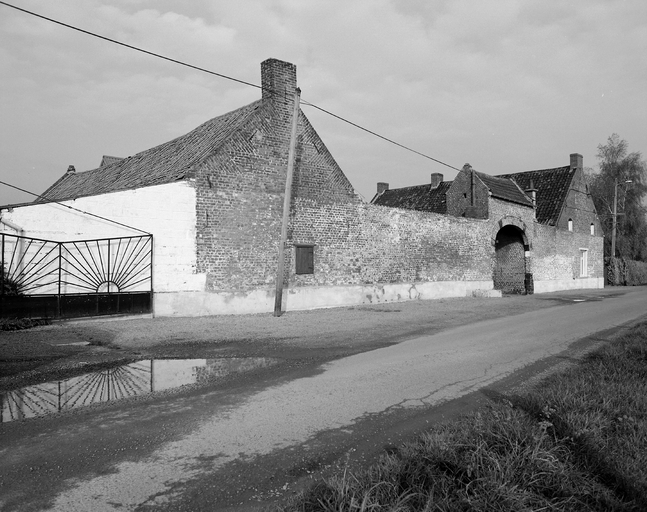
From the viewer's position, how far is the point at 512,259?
92.2ft

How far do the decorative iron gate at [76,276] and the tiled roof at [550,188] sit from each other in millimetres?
28652

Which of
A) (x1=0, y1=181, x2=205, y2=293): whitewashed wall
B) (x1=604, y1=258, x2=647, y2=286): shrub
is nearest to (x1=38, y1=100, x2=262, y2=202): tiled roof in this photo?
(x1=0, y1=181, x2=205, y2=293): whitewashed wall

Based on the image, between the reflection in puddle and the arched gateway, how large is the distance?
22844 mm

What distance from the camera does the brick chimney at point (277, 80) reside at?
54.2 feet

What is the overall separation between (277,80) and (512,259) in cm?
1823

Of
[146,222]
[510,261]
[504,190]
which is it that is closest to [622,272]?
[510,261]

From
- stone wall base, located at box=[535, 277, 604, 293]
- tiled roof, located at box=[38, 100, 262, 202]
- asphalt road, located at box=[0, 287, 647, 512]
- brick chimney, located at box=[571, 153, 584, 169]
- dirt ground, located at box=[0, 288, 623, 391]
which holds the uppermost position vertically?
brick chimney, located at box=[571, 153, 584, 169]

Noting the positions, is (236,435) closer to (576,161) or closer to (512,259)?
(512,259)

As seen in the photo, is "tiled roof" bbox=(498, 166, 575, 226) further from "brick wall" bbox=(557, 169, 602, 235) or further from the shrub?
the shrub

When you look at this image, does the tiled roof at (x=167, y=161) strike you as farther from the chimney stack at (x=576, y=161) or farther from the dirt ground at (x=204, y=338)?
the chimney stack at (x=576, y=161)

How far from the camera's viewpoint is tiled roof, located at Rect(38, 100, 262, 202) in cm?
1532

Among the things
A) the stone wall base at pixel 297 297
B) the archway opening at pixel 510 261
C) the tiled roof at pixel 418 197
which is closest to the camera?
the stone wall base at pixel 297 297

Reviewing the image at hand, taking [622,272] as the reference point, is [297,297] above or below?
below

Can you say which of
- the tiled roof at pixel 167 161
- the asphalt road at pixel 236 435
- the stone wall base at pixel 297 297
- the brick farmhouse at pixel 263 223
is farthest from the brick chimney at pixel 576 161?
the asphalt road at pixel 236 435
